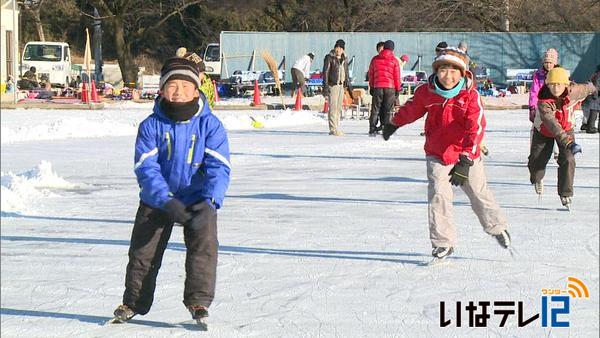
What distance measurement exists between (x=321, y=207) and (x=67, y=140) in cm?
875

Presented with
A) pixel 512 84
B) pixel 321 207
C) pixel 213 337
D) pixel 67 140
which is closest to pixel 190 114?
pixel 213 337

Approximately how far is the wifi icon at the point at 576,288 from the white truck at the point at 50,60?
105 ft

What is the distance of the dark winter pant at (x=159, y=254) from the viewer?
16.8ft

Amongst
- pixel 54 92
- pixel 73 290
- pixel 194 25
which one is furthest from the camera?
pixel 194 25

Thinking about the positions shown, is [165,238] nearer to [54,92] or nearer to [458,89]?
[458,89]

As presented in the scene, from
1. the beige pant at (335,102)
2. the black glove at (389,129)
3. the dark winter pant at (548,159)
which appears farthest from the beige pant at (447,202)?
the beige pant at (335,102)

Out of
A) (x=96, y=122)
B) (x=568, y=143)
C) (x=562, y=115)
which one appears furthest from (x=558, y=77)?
(x=96, y=122)

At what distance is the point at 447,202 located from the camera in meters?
6.84

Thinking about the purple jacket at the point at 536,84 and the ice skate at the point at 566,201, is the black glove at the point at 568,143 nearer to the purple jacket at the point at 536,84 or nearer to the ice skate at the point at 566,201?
the ice skate at the point at 566,201

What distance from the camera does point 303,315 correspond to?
18.1 ft

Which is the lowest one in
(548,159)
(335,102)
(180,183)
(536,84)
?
(548,159)

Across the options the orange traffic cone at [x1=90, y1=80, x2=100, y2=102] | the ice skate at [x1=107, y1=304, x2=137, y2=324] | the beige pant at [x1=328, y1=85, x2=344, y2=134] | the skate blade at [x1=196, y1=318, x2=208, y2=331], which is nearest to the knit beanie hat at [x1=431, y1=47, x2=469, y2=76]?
the skate blade at [x1=196, y1=318, x2=208, y2=331]

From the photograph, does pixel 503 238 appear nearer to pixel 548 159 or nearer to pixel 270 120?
pixel 548 159

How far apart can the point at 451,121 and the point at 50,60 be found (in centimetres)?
3225
